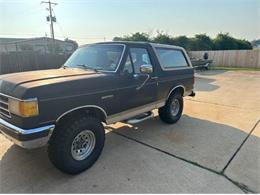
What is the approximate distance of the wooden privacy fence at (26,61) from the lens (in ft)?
53.0

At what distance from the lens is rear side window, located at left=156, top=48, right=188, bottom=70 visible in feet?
16.4

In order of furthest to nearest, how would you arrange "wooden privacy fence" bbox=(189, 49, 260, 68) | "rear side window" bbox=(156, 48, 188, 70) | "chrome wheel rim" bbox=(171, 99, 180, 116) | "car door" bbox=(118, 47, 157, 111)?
"wooden privacy fence" bbox=(189, 49, 260, 68) < "chrome wheel rim" bbox=(171, 99, 180, 116) < "rear side window" bbox=(156, 48, 188, 70) < "car door" bbox=(118, 47, 157, 111)

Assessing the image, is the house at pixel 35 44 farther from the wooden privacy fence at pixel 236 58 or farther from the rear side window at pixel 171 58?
the rear side window at pixel 171 58

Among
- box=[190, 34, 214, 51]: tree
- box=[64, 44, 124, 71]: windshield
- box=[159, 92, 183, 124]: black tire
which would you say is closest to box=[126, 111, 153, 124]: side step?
box=[159, 92, 183, 124]: black tire

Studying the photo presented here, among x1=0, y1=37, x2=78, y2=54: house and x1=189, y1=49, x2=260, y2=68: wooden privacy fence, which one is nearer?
x1=189, y1=49, x2=260, y2=68: wooden privacy fence

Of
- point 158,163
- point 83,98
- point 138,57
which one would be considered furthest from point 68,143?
point 138,57

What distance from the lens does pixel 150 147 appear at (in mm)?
4109

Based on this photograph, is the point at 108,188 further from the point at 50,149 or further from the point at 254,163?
the point at 254,163

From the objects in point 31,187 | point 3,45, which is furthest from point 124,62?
point 3,45

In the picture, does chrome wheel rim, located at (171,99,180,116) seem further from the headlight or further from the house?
the house

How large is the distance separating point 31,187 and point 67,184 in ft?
1.55

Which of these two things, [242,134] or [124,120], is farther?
[242,134]

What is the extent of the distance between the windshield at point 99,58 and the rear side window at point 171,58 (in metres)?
1.28

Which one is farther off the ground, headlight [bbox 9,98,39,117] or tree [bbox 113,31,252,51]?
tree [bbox 113,31,252,51]
